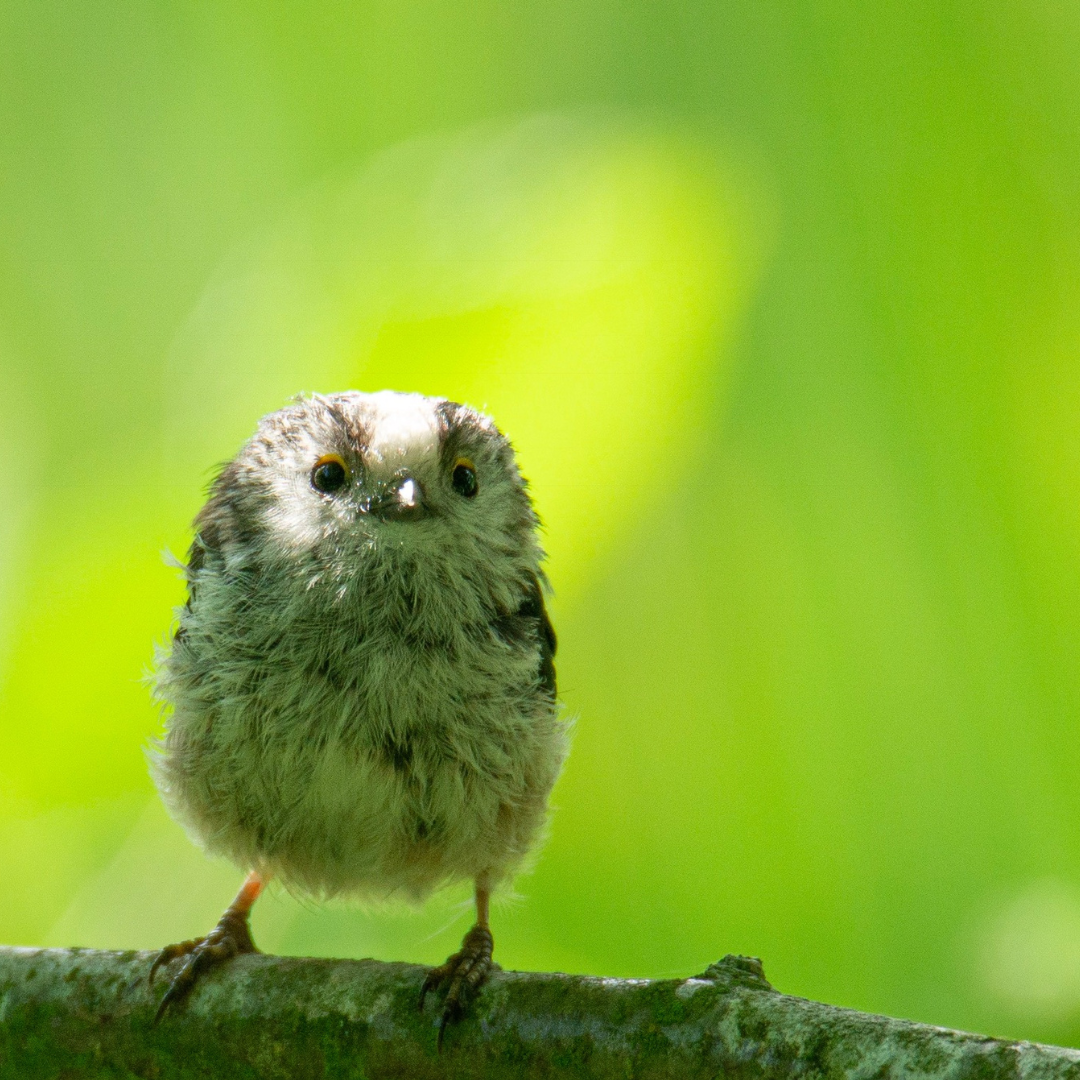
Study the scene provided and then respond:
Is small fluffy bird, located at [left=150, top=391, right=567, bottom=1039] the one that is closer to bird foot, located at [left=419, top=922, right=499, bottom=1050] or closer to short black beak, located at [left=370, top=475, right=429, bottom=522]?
short black beak, located at [left=370, top=475, right=429, bottom=522]

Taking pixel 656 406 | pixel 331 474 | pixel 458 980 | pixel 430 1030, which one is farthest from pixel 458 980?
pixel 656 406

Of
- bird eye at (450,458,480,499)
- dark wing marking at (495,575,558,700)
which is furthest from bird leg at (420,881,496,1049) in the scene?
bird eye at (450,458,480,499)

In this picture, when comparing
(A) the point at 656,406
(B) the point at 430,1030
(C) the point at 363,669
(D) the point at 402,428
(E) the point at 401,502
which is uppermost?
(A) the point at 656,406

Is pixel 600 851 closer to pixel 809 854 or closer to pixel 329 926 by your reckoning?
pixel 809 854

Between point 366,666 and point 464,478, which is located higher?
point 464,478

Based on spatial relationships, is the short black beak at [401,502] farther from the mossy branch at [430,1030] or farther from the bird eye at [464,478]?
the mossy branch at [430,1030]

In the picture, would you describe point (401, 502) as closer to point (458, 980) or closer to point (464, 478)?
point (464, 478)
